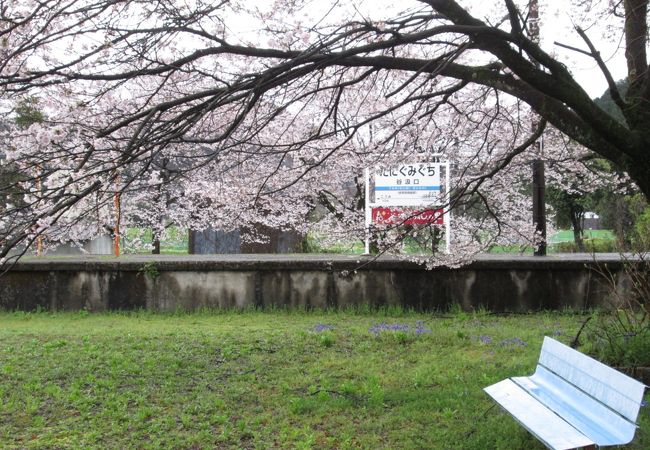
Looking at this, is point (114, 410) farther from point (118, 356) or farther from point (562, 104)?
point (562, 104)

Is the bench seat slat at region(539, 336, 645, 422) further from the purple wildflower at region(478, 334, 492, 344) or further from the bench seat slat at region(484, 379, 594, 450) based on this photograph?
the purple wildflower at region(478, 334, 492, 344)

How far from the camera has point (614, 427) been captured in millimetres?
3678

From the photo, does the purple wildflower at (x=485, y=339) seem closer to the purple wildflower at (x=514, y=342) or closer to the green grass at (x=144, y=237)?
the purple wildflower at (x=514, y=342)

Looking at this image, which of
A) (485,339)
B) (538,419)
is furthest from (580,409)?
(485,339)

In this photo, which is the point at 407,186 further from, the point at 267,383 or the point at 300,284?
the point at 267,383

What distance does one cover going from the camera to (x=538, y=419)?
4.03 m

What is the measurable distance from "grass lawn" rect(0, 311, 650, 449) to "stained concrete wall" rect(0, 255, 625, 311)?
1.26 meters

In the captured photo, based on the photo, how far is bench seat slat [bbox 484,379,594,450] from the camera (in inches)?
139

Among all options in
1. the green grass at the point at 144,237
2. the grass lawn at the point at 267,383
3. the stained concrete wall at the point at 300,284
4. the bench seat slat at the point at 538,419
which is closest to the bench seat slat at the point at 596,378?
the bench seat slat at the point at 538,419

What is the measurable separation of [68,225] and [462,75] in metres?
3.38

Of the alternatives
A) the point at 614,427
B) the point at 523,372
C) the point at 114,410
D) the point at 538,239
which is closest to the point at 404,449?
the point at 614,427

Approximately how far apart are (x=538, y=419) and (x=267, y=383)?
313cm

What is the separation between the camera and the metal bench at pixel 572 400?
11.6ft

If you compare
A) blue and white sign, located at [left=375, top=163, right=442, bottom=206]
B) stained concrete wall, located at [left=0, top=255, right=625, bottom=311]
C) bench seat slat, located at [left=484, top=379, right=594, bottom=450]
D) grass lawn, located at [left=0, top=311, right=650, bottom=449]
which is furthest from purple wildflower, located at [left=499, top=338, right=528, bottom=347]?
blue and white sign, located at [left=375, top=163, right=442, bottom=206]
